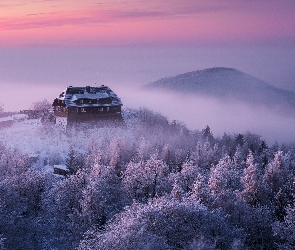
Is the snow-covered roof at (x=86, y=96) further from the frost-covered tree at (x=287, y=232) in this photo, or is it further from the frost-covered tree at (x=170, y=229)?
the frost-covered tree at (x=287, y=232)

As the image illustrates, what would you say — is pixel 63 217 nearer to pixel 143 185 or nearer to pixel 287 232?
pixel 143 185

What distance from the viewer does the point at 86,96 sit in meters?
110

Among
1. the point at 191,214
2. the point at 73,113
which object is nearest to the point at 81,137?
the point at 73,113

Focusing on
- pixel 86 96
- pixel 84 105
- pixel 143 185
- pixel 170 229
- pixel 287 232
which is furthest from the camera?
pixel 86 96

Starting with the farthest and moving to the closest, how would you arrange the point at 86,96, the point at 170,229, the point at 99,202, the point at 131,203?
the point at 86,96, the point at 131,203, the point at 99,202, the point at 170,229

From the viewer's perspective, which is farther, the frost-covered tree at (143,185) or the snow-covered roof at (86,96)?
the snow-covered roof at (86,96)

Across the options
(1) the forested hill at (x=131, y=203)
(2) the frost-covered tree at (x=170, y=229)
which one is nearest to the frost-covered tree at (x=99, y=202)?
(1) the forested hill at (x=131, y=203)

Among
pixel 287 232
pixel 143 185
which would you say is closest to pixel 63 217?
pixel 143 185

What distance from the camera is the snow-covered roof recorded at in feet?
354

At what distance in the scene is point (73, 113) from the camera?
10762 centimetres

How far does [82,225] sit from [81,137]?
2119 inches

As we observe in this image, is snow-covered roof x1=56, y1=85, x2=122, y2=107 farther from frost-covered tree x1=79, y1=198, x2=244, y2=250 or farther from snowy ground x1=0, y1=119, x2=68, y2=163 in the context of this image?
frost-covered tree x1=79, y1=198, x2=244, y2=250

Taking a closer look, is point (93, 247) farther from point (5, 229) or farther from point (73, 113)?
A: point (73, 113)

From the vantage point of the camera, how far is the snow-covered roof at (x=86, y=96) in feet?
354
